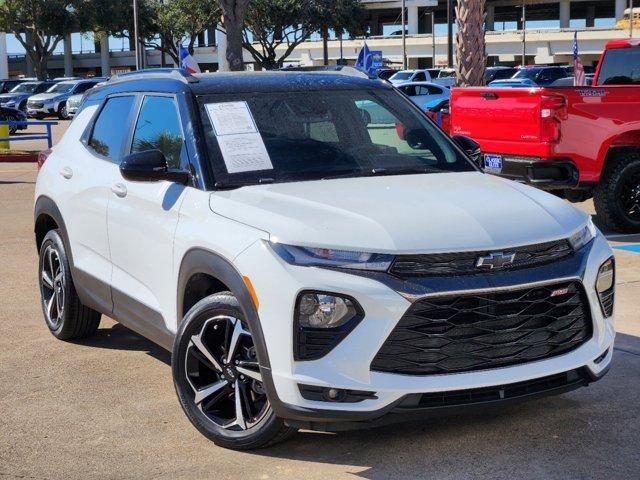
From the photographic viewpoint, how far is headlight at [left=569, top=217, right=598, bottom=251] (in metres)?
4.45

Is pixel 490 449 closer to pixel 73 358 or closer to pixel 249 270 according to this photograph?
pixel 249 270

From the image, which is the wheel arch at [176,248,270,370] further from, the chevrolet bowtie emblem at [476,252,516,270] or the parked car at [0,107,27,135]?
the parked car at [0,107,27,135]

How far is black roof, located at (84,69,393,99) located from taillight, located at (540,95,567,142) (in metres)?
4.62

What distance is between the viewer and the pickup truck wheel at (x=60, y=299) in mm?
6469

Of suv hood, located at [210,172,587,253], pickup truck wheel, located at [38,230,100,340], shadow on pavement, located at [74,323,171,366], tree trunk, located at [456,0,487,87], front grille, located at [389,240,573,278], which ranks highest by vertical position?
tree trunk, located at [456,0,487,87]

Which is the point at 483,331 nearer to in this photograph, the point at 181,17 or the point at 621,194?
the point at 621,194

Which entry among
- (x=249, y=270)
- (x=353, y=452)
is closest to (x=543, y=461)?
(x=353, y=452)

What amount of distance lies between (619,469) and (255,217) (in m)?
1.90

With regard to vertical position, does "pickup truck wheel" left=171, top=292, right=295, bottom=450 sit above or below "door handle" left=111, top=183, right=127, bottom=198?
below

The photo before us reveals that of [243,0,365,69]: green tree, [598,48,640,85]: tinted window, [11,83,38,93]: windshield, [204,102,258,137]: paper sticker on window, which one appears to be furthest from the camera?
[243,0,365,69]: green tree

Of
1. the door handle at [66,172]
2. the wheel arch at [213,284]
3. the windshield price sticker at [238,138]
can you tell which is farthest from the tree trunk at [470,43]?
the wheel arch at [213,284]

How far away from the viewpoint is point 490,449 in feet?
14.8

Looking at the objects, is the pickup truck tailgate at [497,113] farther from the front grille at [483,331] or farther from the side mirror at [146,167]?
the front grille at [483,331]

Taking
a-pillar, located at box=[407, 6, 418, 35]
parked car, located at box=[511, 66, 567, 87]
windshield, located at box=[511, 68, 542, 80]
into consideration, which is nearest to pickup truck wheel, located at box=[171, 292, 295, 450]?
parked car, located at box=[511, 66, 567, 87]
